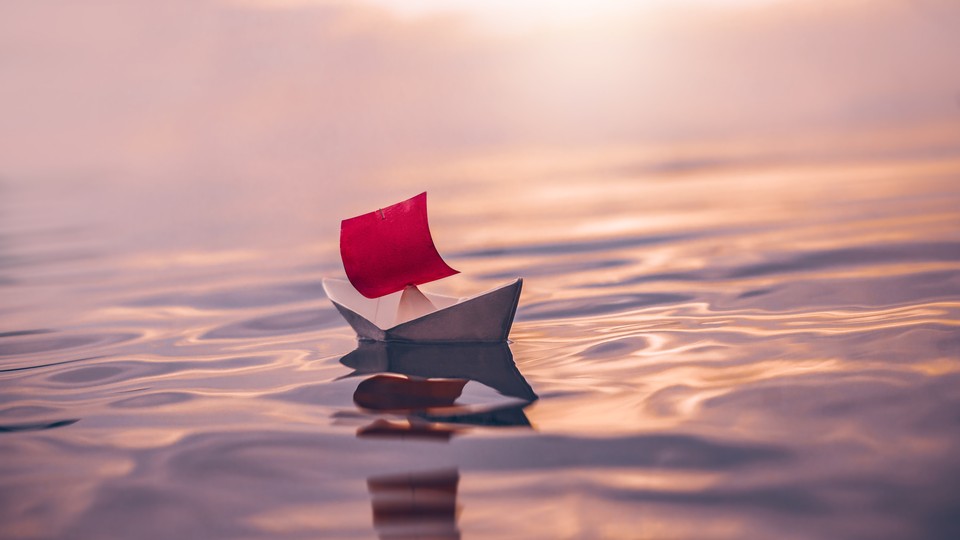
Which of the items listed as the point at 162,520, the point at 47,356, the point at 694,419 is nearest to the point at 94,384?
the point at 47,356

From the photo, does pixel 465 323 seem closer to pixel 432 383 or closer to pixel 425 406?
pixel 432 383

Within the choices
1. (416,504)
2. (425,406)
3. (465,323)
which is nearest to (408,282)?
(465,323)

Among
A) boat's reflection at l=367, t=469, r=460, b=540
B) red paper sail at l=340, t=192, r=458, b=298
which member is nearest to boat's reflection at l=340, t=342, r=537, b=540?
boat's reflection at l=367, t=469, r=460, b=540

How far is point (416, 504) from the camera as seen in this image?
2.58 m

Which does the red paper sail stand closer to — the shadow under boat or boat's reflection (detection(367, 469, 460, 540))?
the shadow under boat

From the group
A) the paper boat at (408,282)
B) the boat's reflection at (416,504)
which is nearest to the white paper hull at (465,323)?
the paper boat at (408,282)

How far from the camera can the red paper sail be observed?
414 cm

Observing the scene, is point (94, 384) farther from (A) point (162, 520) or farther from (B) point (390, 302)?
(A) point (162, 520)

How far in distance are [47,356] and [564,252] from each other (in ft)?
12.9

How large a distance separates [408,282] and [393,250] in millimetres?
169

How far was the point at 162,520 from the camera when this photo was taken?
2598mm

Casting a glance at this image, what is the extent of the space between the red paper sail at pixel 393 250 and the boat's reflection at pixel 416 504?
152cm

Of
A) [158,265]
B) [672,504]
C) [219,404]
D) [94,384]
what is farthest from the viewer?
[158,265]

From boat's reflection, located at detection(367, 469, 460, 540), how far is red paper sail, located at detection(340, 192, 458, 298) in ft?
4.98
